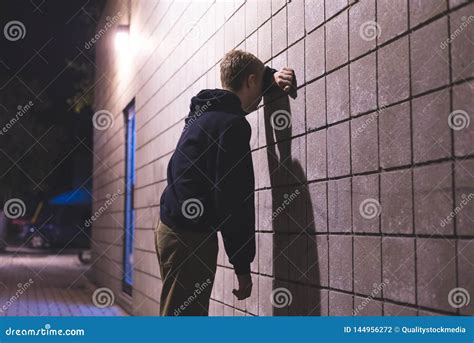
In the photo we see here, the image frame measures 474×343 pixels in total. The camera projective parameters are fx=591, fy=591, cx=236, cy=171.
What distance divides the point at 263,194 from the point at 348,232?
2.63 feet

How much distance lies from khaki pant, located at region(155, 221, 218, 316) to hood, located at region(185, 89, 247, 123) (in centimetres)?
53

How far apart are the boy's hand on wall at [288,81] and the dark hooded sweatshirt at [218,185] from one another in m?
0.23

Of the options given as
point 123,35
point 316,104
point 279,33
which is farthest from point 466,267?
point 123,35


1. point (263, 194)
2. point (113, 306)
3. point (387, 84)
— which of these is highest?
point (387, 84)

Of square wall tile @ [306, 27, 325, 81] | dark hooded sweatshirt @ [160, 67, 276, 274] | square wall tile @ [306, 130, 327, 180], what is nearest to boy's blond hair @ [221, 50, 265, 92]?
A: dark hooded sweatshirt @ [160, 67, 276, 274]

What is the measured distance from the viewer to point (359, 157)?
197 centimetres

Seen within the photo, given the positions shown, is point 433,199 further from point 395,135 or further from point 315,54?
point 315,54

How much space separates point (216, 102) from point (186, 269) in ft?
2.35

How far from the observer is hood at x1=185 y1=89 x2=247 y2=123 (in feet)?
8.31

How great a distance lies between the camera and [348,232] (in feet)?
6.73

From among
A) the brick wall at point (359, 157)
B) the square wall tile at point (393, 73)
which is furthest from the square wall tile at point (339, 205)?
the square wall tile at point (393, 73)

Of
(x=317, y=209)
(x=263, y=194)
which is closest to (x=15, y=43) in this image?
(x=263, y=194)

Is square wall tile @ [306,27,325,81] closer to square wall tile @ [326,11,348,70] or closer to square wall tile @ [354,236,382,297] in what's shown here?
square wall tile @ [326,11,348,70]

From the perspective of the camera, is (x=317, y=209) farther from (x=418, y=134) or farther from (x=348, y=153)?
(x=418, y=134)
